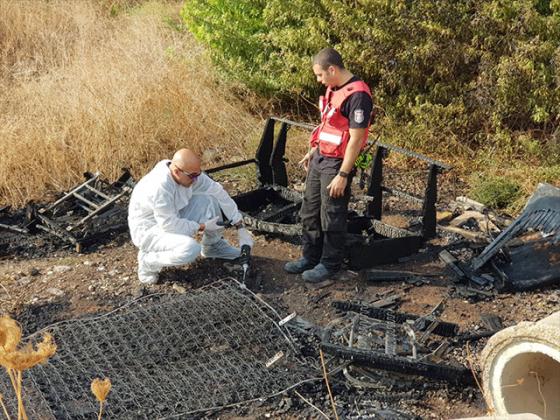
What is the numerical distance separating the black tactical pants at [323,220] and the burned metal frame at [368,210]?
0.20 meters

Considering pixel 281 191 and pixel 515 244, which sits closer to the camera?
pixel 515 244

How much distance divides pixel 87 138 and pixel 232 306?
420 centimetres

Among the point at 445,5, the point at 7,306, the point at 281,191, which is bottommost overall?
the point at 7,306

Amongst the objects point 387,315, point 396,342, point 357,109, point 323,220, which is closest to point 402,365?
point 396,342

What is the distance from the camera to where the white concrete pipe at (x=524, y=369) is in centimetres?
404

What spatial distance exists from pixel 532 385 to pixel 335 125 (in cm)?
280

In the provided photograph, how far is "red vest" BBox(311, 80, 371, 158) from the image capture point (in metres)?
6.27

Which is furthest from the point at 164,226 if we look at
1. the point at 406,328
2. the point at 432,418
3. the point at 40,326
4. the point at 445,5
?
the point at 445,5

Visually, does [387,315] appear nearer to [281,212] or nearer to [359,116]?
[359,116]

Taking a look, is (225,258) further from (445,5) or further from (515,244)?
(445,5)

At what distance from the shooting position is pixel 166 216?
668 cm

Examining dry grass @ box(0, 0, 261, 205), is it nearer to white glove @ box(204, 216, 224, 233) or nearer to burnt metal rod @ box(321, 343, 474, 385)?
white glove @ box(204, 216, 224, 233)

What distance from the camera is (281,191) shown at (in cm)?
842

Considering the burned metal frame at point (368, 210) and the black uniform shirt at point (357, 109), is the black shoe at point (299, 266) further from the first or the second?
the black uniform shirt at point (357, 109)
